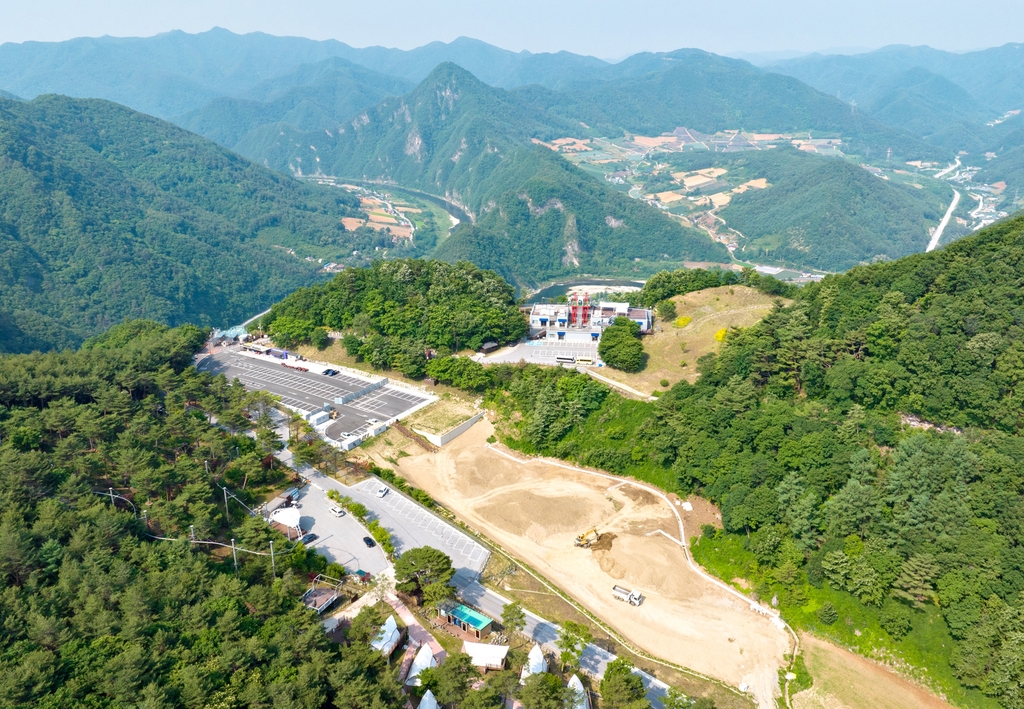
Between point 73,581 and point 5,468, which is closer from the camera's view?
point 73,581

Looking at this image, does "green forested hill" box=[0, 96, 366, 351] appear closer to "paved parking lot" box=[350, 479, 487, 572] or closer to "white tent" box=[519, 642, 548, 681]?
"paved parking lot" box=[350, 479, 487, 572]

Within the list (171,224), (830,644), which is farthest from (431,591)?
(171,224)

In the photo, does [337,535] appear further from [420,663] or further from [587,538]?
[587,538]

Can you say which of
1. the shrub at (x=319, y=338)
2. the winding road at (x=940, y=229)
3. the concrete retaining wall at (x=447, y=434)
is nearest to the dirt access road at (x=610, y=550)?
the concrete retaining wall at (x=447, y=434)

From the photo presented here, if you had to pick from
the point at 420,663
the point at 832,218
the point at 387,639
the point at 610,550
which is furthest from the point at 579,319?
the point at 832,218

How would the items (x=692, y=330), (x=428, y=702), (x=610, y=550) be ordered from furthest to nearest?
(x=692, y=330), (x=610, y=550), (x=428, y=702)

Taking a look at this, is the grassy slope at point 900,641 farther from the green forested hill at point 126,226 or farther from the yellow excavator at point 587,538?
the green forested hill at point 126,226

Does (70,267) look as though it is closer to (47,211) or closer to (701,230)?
(47,211)

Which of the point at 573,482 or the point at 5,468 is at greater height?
the point at 5,468
